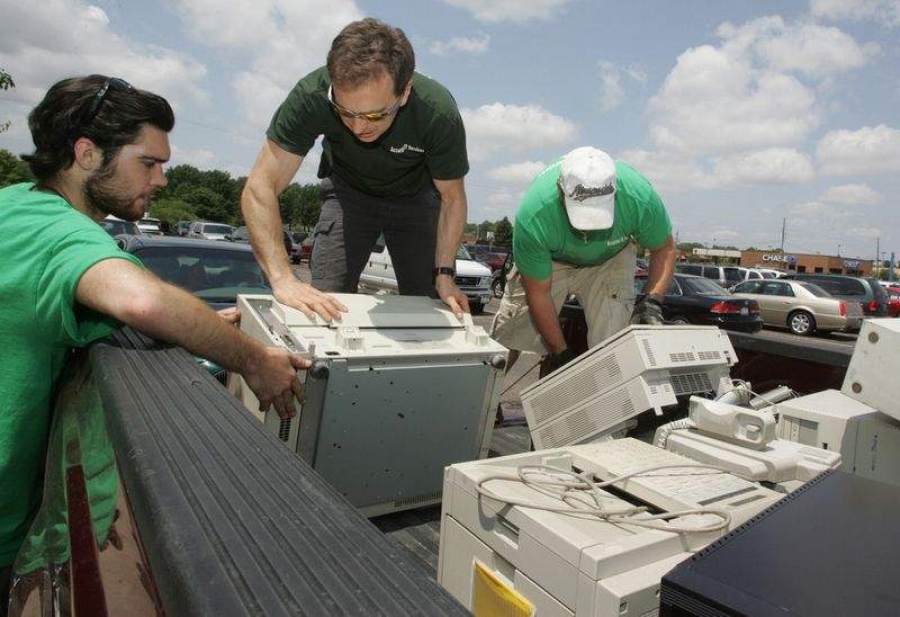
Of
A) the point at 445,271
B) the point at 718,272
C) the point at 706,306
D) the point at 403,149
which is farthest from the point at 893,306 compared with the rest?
the point at 403,149

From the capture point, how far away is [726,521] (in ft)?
4.23

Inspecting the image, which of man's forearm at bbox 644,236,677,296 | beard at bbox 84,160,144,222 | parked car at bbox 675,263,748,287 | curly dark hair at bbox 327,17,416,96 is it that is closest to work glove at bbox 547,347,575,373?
man's forearm at bbox 644,236,677,296

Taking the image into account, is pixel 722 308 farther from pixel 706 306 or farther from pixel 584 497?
pixel 584 497

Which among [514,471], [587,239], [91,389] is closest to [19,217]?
[91,389]

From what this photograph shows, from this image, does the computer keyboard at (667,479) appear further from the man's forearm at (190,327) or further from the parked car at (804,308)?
the parked car at (804,308)

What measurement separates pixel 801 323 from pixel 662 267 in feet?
43.1

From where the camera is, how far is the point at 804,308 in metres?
14.4

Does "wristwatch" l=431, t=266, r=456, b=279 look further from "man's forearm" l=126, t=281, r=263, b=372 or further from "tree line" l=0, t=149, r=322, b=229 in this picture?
"tree line" l=0, t=149, r=322, b=229

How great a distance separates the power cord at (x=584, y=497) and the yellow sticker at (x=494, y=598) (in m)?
0.18

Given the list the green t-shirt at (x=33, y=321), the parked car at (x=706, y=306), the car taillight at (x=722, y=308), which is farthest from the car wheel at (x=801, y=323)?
the green t-shirt at (x=33, y=321)

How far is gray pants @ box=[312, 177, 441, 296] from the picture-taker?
3.08 m

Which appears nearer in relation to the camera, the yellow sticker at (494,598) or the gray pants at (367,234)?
the yellow sticker at (494,598)

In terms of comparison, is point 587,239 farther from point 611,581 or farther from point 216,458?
point 216,458

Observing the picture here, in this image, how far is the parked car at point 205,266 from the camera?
14.7 ft
